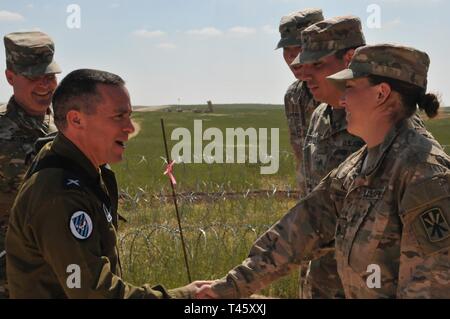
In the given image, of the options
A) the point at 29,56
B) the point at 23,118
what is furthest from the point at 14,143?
the point at 29,56

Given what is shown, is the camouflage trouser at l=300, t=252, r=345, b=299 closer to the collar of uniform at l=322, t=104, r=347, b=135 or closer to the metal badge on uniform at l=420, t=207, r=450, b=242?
the collar of uniform at l=322, t=104, r=347, b=135

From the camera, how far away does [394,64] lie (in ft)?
9.90

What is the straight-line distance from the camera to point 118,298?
9.29ft

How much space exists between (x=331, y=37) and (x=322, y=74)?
254 millimetres

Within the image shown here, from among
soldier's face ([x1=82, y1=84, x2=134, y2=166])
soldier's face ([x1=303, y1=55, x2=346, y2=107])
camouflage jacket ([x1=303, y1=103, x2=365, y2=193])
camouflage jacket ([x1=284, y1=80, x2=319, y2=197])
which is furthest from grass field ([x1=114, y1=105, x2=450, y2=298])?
soldier's face ([x1=82, y1=84, x2=134, y2=166])

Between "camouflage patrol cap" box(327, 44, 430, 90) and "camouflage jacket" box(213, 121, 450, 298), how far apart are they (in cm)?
23

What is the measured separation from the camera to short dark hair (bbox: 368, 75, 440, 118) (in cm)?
303

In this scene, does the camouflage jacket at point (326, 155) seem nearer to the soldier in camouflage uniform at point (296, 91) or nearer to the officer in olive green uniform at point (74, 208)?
the soldier in camouflage uniform at point (296, 91)

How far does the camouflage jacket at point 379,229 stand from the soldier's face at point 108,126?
0.99 metres

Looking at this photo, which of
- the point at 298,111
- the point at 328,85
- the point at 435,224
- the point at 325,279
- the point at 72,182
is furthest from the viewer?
the point at 298,111

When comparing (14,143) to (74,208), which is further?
(14,143)

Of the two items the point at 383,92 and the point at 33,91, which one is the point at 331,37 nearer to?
the point at 383,92

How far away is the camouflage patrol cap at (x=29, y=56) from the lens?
4.76 metres

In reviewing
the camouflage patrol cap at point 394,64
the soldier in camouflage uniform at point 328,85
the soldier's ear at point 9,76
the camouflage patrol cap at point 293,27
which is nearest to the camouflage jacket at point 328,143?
the soldier in camouflage uniform at point 328,85
